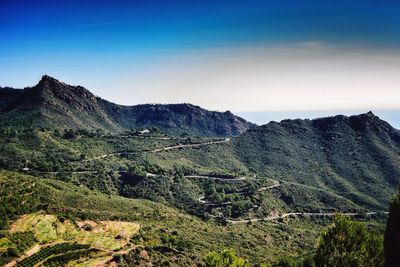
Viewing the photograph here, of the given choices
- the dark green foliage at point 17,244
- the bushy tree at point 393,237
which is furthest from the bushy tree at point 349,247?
the dark green foliage at point 17,244

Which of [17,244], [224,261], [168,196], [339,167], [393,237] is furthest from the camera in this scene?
[339,167]

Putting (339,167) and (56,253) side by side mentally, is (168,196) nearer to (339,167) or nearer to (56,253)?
(56,253)

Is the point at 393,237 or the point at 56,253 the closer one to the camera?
the point at 393,237

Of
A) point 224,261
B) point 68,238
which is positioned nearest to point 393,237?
point 224,261

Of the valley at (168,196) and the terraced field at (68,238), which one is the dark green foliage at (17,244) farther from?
the terraced field at (68,238)

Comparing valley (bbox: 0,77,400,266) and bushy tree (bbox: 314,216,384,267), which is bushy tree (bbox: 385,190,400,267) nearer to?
bushy tree (bbox: 314,216,384,267)

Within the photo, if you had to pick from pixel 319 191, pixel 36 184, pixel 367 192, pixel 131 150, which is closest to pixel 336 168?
pixel 367 192

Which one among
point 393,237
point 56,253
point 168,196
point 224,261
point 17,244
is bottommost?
point 168,196

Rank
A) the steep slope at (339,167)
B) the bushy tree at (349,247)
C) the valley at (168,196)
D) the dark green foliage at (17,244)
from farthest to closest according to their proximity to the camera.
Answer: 1. the steep slope at (339,167)
2. the valley at (168,196)
3. the dark green foliage at (17,244)
4. the bushy tree at (349,247)
